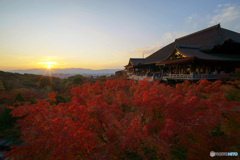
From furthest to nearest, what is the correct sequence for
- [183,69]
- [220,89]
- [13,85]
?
[13,85], [183,69], [220,89]

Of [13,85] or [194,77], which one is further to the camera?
[13,85]

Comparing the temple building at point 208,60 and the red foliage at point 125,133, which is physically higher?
the temple building at point 208,60

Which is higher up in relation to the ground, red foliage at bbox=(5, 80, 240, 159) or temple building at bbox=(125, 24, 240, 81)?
temple building at bbox=(125, 24, 240, 81)

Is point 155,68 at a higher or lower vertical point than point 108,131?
higher

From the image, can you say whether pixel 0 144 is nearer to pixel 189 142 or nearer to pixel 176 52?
pixel 189 142

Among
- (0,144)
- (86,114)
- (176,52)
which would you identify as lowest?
(0,144)

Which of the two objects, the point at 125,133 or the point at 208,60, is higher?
the point at 208,60

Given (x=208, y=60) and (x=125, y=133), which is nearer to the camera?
(x=125, y=133)

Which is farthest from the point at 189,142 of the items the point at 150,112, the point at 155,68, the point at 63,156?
the point at 155,68

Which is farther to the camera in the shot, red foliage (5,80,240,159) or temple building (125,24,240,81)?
temple building (125,24,240,81)

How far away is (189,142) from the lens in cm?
533

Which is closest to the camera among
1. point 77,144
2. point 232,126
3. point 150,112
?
point 77,144

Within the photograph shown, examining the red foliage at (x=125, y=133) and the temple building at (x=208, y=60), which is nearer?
the red foliage at (x=125, y=133)

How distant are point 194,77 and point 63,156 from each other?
15.6 meters
